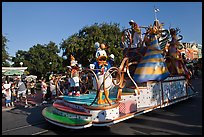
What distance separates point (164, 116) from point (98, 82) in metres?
2.93

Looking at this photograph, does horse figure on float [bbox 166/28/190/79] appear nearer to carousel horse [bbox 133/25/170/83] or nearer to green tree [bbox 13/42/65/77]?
carousel horse [bbox 133/25/170/83]

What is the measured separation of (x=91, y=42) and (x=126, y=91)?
1628cm

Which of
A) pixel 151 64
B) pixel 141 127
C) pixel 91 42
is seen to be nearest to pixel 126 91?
pixel 151 64

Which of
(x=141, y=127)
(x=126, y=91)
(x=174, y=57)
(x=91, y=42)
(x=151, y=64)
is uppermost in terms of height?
(x=91, y=42)

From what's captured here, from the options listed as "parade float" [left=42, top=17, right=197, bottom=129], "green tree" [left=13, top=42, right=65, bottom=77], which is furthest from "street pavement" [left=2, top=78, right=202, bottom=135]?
"green tree" [left=13, top=42, right=65, bottom=77]

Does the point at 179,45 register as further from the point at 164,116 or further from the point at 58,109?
the point at 58,109

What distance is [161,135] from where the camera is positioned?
4895 mm

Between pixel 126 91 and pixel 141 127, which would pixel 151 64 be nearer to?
pixel 126 91

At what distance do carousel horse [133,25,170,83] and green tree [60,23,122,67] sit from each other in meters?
14.0

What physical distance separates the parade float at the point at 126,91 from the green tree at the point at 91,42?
13.1 meters

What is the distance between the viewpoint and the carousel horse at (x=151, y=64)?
23.0ft

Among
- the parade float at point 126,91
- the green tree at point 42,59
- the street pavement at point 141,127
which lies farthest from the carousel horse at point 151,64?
the green tree at point 42,59

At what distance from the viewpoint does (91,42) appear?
→ 75.2 feet

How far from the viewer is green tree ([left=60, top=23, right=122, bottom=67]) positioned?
2292 cm
